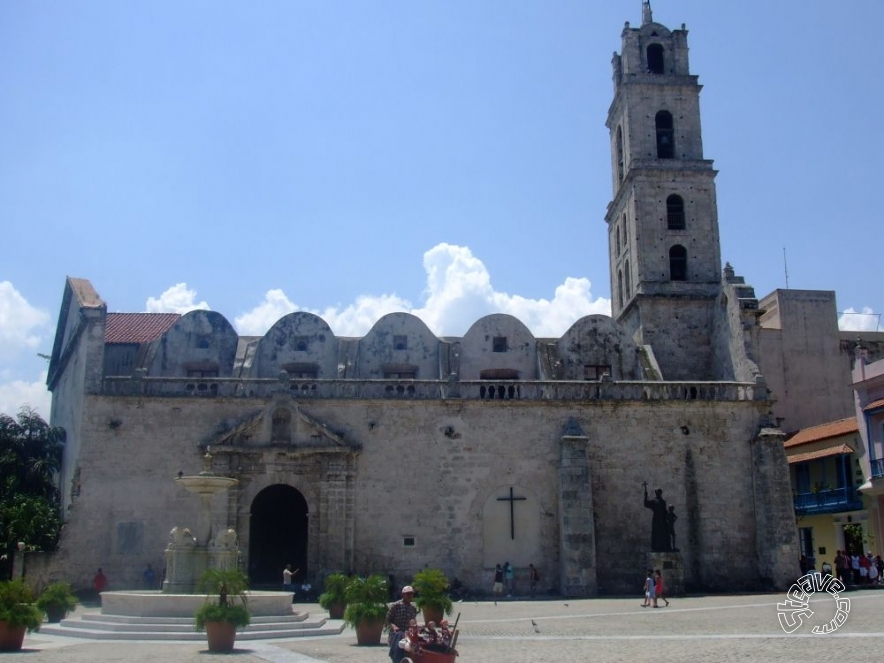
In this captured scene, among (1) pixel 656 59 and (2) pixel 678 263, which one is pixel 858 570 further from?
(1) pixel 656 59

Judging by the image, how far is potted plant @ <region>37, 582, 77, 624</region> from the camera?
20.0 meters

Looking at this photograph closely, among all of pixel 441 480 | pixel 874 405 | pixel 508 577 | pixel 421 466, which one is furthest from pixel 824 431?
pixel 421 466

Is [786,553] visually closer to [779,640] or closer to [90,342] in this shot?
[779,640]

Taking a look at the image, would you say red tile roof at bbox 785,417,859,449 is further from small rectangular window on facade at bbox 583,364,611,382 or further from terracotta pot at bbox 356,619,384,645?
terracotta pot at bbox 356,619,384,645

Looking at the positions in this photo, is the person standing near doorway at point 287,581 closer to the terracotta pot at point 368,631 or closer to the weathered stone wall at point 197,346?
the weathered stone wall at point 197,346

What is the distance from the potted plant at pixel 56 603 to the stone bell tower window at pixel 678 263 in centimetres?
2566

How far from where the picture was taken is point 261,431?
30078 millimetres

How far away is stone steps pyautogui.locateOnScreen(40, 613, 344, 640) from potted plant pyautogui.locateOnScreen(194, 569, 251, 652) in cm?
195

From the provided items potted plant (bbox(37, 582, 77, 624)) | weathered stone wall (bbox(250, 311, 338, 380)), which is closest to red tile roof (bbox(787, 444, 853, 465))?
weathered stone wall (bbox(250, 311, 338, 380))

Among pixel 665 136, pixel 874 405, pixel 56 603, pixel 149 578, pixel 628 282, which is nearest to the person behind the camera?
pixel 56 603

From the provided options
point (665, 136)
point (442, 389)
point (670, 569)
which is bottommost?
point (670, 569)

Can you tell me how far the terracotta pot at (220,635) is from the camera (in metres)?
15.5

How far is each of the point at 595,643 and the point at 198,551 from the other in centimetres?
927

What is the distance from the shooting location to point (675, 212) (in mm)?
38188
